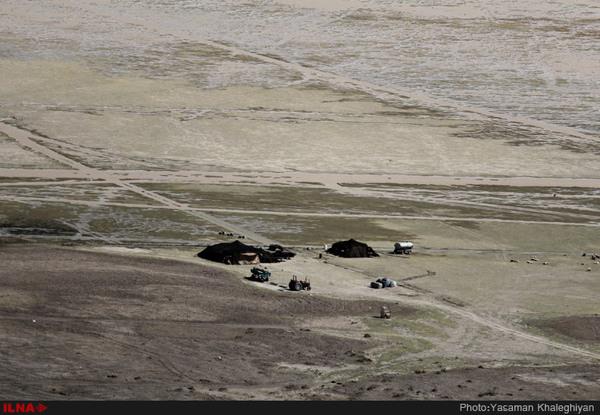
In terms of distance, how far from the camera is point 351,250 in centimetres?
8706

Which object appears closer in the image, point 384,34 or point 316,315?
point 316,315

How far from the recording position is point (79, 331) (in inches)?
2480

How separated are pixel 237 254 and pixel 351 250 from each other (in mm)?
7563

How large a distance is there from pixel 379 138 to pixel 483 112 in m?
18.5

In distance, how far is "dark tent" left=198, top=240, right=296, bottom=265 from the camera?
81.8 m

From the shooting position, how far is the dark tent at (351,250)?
285ft

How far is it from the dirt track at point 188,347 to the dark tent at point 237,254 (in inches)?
212
